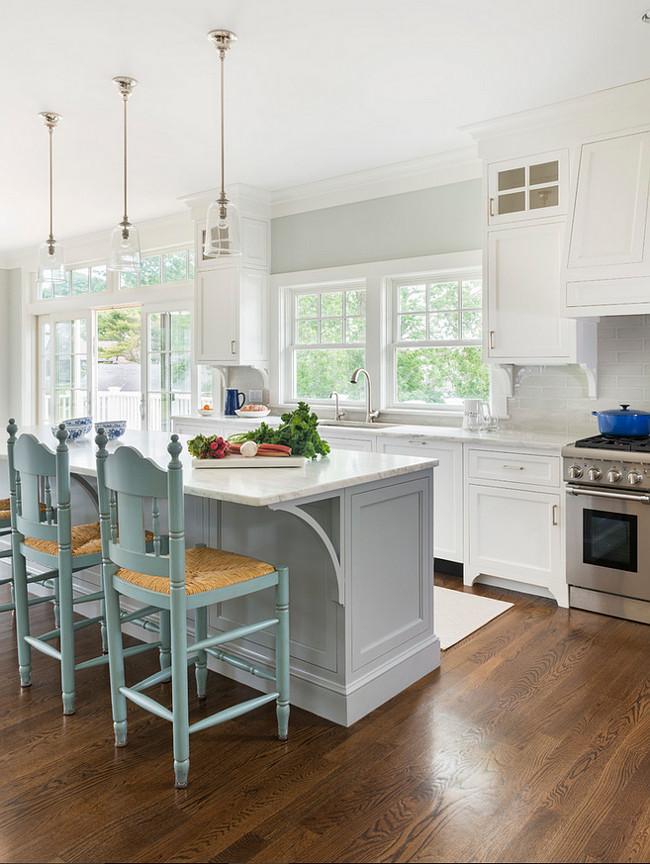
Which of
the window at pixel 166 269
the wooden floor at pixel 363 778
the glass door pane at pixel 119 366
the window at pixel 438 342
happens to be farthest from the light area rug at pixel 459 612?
the glass door pane at pixel 119 366

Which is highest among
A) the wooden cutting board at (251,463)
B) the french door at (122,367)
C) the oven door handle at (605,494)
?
the french door at (122,367)

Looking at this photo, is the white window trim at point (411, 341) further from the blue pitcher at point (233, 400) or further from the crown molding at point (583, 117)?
the blue pitcher at point (233, 400)

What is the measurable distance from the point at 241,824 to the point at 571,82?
3.67 metres

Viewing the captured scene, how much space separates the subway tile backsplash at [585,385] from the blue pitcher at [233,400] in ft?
7.97

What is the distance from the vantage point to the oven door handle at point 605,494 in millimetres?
3375

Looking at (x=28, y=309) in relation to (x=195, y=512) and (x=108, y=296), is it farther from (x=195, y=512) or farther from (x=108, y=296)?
(x=195, y=512)

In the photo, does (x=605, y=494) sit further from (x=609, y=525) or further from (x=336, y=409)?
(x=336, y=409)

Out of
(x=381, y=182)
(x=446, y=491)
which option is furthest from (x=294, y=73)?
(x=446, y=491)

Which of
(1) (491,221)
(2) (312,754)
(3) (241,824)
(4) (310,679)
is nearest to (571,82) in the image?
(1) (491,221)

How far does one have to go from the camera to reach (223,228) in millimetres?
2906

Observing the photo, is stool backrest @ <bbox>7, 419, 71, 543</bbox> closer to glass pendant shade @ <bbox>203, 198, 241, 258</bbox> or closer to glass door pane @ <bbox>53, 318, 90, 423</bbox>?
glass pendant shade @ <bbox>203, 198, 241, 258</bbox>

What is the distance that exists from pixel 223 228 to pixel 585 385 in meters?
2.51

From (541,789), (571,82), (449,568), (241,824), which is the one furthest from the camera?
(449,568)

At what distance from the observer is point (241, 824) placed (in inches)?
73.4
